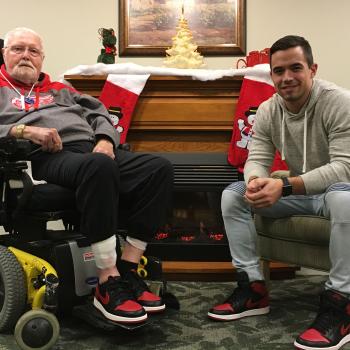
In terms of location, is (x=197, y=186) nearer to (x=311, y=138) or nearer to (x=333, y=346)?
(x=311, y=138)

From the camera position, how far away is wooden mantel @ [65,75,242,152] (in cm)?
263

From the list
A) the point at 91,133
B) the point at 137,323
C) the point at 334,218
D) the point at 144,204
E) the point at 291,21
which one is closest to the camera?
the point at 137,323

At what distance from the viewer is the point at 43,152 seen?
1.76 meters

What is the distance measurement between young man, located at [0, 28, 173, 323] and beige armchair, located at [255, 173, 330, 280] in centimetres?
43

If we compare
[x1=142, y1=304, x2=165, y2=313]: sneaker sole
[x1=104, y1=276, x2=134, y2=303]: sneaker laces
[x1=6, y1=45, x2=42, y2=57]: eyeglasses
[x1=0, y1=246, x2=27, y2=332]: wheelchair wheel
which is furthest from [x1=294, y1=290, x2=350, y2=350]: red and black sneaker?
[x1=6, y1=45, x2=42, y2=57]: eyeglasses

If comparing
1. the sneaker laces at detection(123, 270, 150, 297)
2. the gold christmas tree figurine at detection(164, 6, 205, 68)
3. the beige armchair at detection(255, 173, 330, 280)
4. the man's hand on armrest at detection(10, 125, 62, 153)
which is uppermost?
the gold christmas tree figurine at detection(164, 6, 205, 68)

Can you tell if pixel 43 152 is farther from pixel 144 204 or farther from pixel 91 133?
pixel 144 204

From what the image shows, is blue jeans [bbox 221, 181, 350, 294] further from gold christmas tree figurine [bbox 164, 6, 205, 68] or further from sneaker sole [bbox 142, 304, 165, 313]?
gold christmas tree figurine [bbox 164, 6, 205, 68]

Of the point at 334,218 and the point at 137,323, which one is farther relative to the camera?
the point at 334,218

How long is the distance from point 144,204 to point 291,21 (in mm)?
1874

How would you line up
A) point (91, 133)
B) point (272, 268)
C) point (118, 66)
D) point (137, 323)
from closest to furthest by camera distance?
point (137, 323), point (91, 133), point (272, 268), point (118, 66)

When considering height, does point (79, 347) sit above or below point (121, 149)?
below

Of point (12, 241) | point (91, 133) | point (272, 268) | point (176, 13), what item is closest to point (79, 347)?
point (12, 241)

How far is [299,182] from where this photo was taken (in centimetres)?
169
